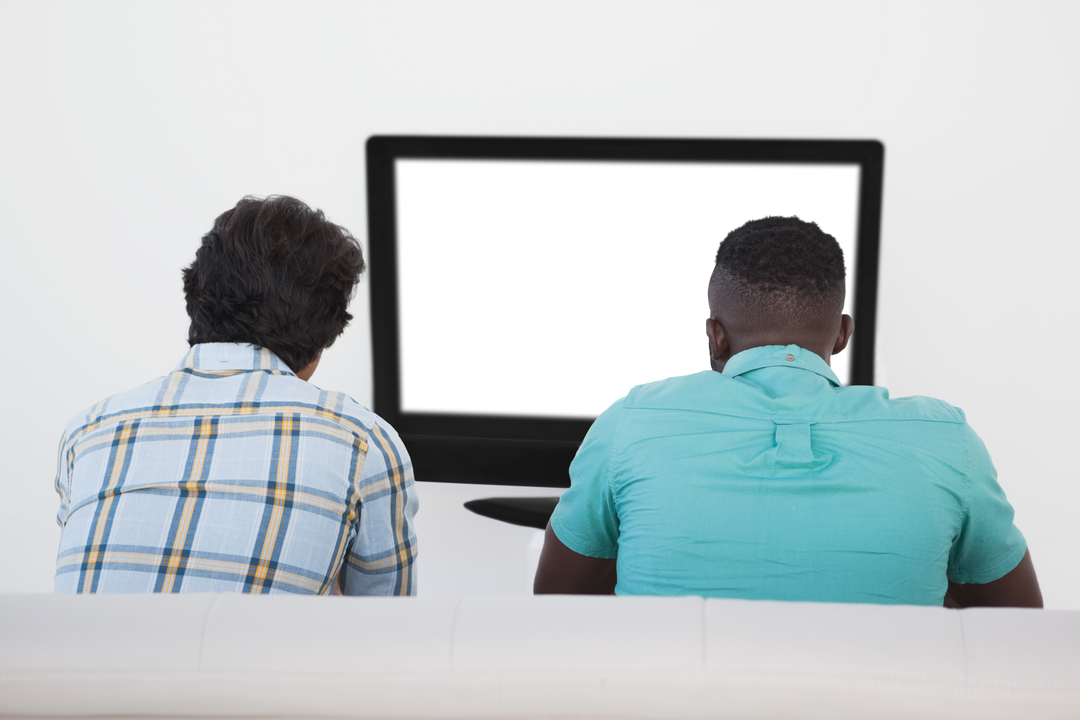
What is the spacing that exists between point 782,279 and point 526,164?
2.39 ft

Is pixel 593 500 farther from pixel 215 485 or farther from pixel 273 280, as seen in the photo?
pixel 273 280

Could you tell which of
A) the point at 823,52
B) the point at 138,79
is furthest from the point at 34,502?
the point at 823,52

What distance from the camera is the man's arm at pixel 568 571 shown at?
126cm

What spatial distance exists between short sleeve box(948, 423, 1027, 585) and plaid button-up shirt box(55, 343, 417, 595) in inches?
29.2

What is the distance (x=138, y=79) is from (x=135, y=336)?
2.13 feet

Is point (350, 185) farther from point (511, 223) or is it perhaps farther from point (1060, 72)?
point (1060, 72)

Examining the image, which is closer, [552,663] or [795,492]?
[552,663]

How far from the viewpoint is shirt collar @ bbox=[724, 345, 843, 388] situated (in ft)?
3.77

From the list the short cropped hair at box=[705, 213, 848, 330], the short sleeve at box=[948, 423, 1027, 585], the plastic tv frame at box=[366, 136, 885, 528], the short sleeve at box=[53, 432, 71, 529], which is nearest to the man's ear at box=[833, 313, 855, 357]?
the short cropped hair at box=[705, 213, 848, 330]

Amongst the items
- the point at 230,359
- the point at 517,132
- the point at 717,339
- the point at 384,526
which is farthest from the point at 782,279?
the point at 517,132

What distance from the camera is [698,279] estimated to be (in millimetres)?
1783

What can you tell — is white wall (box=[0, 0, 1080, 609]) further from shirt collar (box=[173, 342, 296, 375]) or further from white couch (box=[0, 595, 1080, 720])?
white couch (box=[0, 595, 1080, 720])

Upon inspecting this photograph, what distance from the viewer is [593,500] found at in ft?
3.81

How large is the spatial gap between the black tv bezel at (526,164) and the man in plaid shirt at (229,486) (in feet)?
2.07
